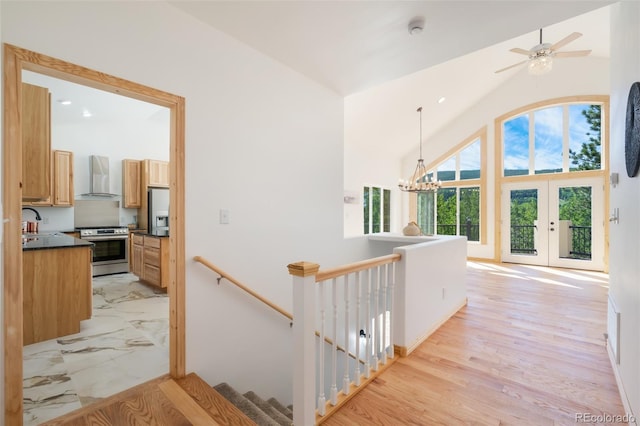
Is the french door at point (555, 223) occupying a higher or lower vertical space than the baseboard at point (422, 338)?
higher

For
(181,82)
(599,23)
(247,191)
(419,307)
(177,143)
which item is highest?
(599,23)

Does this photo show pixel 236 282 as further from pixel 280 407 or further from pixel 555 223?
pixel 555 223

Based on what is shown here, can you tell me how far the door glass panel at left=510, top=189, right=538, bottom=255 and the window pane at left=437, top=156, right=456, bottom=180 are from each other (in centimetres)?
164

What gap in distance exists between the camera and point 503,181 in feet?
24.5

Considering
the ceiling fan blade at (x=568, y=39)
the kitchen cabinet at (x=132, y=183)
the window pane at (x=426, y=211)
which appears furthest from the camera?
the window pane at (x=426, y=211)

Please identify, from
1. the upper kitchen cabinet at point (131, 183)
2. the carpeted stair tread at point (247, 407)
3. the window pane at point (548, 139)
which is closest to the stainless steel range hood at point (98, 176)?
the upper kitchen cabinet at point (131, 183)

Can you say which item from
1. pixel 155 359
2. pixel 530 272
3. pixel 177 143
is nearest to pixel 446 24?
pixel 177 143

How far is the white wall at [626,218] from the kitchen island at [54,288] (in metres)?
4.47

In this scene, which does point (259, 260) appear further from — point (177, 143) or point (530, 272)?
point (530, 272)

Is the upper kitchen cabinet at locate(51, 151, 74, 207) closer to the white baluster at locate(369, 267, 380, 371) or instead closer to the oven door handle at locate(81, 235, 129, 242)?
the oven door handle at locate(81, 235, 129, 242)

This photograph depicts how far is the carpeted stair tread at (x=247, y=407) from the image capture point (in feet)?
6.61

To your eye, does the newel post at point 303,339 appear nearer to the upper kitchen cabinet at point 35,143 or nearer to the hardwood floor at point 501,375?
the hardwood floor at point 501,375

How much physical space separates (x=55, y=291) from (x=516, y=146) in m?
9.29

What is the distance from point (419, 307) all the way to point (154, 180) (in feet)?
19.0
